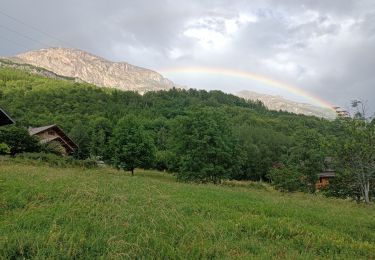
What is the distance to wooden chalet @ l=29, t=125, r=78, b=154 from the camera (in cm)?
6197

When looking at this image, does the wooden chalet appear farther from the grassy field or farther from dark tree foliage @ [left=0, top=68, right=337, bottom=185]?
the grassy field

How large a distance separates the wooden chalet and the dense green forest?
143 inches

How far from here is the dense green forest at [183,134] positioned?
141 ft

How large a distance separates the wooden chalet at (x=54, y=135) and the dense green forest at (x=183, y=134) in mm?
3625

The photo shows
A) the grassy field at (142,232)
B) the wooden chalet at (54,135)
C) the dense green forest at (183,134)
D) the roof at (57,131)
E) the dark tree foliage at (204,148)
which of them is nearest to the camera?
the grassy field at (142,232)

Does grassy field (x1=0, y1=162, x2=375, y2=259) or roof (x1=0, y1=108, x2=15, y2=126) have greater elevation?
roof (x1=0, y1=108, x2=15, y2=126)

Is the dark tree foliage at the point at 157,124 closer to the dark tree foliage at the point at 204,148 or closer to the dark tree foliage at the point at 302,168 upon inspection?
the dark tree foliage at the point at 204,148

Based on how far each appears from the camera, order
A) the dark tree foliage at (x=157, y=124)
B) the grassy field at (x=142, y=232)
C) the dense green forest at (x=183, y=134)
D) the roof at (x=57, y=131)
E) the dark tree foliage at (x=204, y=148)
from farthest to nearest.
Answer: the roof at (x=57, y=131) < the dark tree foliage at (x=157, y=124) < the dense green forest at (x=183, y=134) < the dark tree foliage at (x=204, y=148) < the grassy field at (x=142, y=232)

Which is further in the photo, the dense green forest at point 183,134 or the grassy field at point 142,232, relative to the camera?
the dense green forest at point 183,134

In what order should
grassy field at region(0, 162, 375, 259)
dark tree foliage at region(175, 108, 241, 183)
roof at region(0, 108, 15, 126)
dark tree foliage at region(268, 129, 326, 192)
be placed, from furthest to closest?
1. dark tree foliage at region(175, 108, 241, 183)
2. dark tree foliage at region(268, 129, 326, 192)
3. roof at region(0, 108, 15, 126)
4. grassy field at region(0, 162, 375, 259)

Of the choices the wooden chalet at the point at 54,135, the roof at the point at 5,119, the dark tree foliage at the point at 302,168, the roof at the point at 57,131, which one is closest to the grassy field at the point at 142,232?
the roof at the point at 5,119

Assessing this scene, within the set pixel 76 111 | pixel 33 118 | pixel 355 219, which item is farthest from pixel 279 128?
pixel 355 219

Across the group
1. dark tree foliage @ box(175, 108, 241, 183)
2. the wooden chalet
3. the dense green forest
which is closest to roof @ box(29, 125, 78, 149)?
the wooden chalet

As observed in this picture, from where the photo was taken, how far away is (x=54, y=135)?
66.8m
